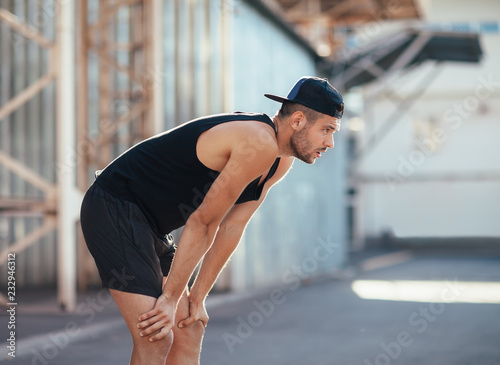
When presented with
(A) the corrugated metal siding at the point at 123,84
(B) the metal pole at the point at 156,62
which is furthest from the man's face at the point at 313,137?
→ (A) the corrugated metal siding at the point at 123,84

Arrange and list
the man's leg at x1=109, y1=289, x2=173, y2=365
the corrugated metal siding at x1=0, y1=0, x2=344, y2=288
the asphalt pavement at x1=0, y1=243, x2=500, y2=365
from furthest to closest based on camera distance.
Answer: the corrugated metal siding at x1=0, y1=0, x2=344, y2=288, the asphalt pavement at x1=0, y1=243, x2=500, y2=365, the man's leg at x1=109, y1=289, x2=173, y2=365

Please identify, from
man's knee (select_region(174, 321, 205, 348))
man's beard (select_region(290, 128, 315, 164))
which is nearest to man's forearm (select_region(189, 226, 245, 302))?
man's knee (select_region(174, 321, 205, 348))

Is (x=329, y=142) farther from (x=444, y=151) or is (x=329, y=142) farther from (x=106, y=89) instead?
(x=444, y=151)

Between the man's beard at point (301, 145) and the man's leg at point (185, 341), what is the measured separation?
0.85 metres

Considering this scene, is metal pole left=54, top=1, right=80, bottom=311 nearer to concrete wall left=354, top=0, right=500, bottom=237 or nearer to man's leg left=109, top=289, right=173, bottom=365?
man's leg left=109, top=289, right=173, bottom=365

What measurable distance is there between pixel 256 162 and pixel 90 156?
8306 mm

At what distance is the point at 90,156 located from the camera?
10.6m

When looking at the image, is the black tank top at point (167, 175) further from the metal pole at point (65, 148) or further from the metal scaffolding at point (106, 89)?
the metal scaffolding at point (106, 89)

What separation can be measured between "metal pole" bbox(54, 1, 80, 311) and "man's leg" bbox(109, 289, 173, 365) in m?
5.31

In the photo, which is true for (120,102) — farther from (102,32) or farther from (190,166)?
(190,166)

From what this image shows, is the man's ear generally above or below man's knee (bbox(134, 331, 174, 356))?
above

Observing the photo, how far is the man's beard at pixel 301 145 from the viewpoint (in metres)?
2.77

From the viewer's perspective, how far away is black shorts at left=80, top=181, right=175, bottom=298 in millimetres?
2805

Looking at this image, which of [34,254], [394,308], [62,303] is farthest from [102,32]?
[394,308]
